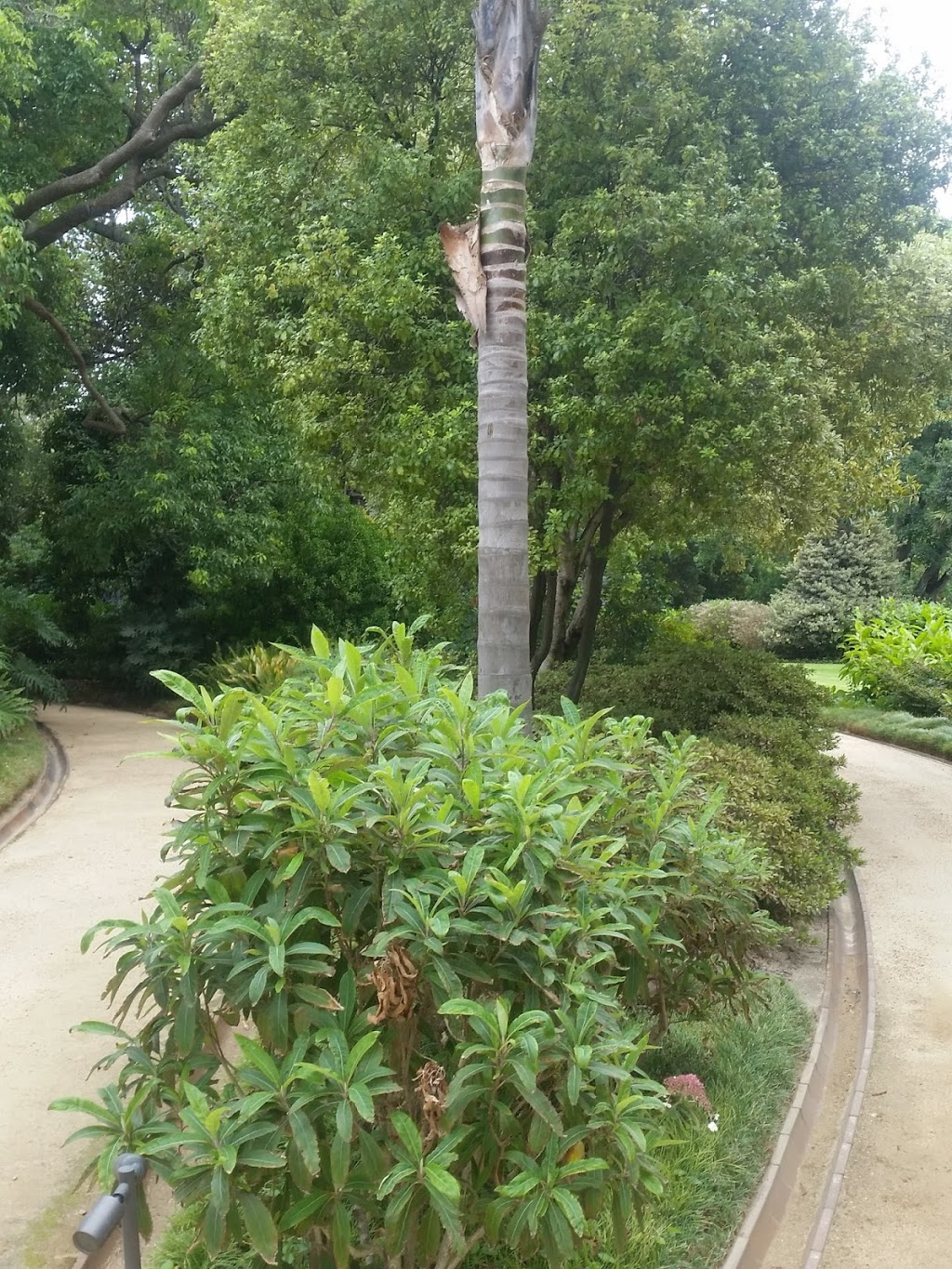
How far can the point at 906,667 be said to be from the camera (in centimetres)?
1620

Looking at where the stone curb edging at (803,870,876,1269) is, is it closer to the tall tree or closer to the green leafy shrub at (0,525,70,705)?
the tall tree

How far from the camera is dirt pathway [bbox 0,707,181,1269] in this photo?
3736mm

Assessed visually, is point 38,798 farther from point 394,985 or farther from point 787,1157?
point 394,985

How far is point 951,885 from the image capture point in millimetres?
7914

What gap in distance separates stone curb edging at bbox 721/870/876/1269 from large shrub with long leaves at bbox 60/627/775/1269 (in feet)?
3.58

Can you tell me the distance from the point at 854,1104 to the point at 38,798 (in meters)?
7.86

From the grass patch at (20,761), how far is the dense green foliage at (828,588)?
1983 centimetres

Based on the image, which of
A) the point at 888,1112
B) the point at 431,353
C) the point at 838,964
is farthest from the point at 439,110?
the point at 888,1112

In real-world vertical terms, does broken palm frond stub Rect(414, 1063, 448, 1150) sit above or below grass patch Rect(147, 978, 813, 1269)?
above

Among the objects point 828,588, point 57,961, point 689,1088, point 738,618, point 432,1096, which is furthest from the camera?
point 828,588

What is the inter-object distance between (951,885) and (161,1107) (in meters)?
6.72

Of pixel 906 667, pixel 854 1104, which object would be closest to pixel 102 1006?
pixel 854 1104

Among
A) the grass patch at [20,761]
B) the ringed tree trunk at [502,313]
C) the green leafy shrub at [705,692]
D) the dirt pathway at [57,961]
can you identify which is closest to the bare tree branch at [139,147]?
the grass patch at [20,761]

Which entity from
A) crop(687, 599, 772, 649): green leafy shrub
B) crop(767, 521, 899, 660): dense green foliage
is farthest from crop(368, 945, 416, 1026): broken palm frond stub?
crop(767, 521, 899, 660): dense green foliage
